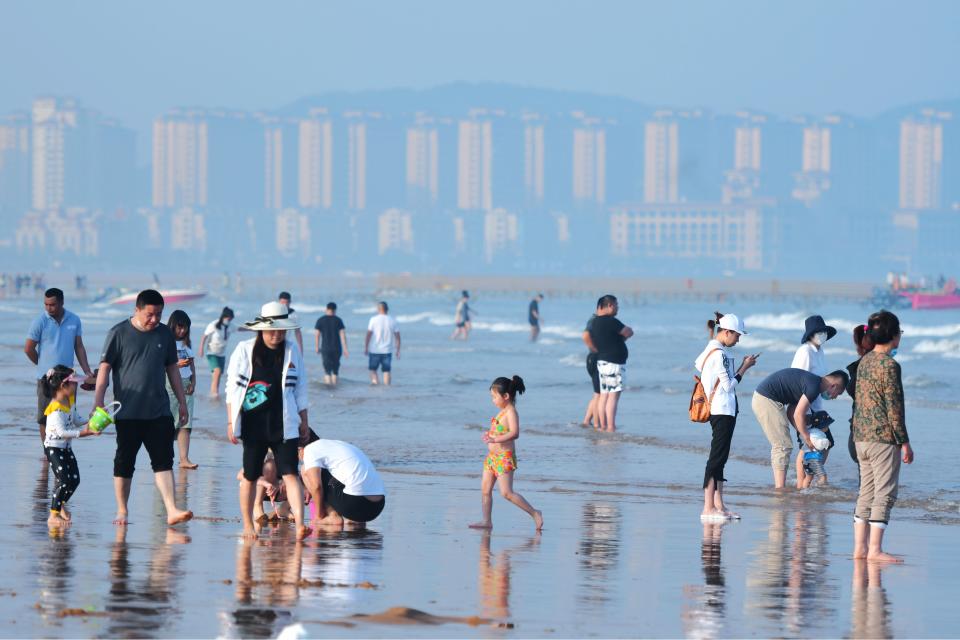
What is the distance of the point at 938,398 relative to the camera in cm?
2705

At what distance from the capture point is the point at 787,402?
1276 centimetres

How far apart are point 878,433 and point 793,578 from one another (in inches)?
40.7

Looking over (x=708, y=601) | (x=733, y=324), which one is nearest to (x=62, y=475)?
(x=708, y=601)

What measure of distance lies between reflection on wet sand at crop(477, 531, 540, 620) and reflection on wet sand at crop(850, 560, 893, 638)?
155 centimetres

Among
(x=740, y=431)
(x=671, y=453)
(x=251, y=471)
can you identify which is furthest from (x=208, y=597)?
(x=740, y=431)

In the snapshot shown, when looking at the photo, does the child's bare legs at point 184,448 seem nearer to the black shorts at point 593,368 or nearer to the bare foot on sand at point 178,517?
the bare foot on sand at point 178,517

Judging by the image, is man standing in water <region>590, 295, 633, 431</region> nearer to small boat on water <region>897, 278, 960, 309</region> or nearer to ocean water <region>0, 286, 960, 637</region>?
ocean water <region>0, 286, 960, 637</region>

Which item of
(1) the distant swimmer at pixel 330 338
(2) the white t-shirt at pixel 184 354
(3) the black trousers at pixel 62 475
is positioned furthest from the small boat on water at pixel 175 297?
(3) the black trousers at pixel 62 475

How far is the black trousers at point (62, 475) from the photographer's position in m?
9.84

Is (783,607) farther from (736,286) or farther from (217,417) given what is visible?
(736,286)

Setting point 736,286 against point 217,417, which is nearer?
point 217,417

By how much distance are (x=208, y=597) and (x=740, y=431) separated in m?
12.2

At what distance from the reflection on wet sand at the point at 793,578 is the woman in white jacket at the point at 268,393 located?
102 inches

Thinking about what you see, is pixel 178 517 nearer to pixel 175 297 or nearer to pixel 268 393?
pixel 268 393
